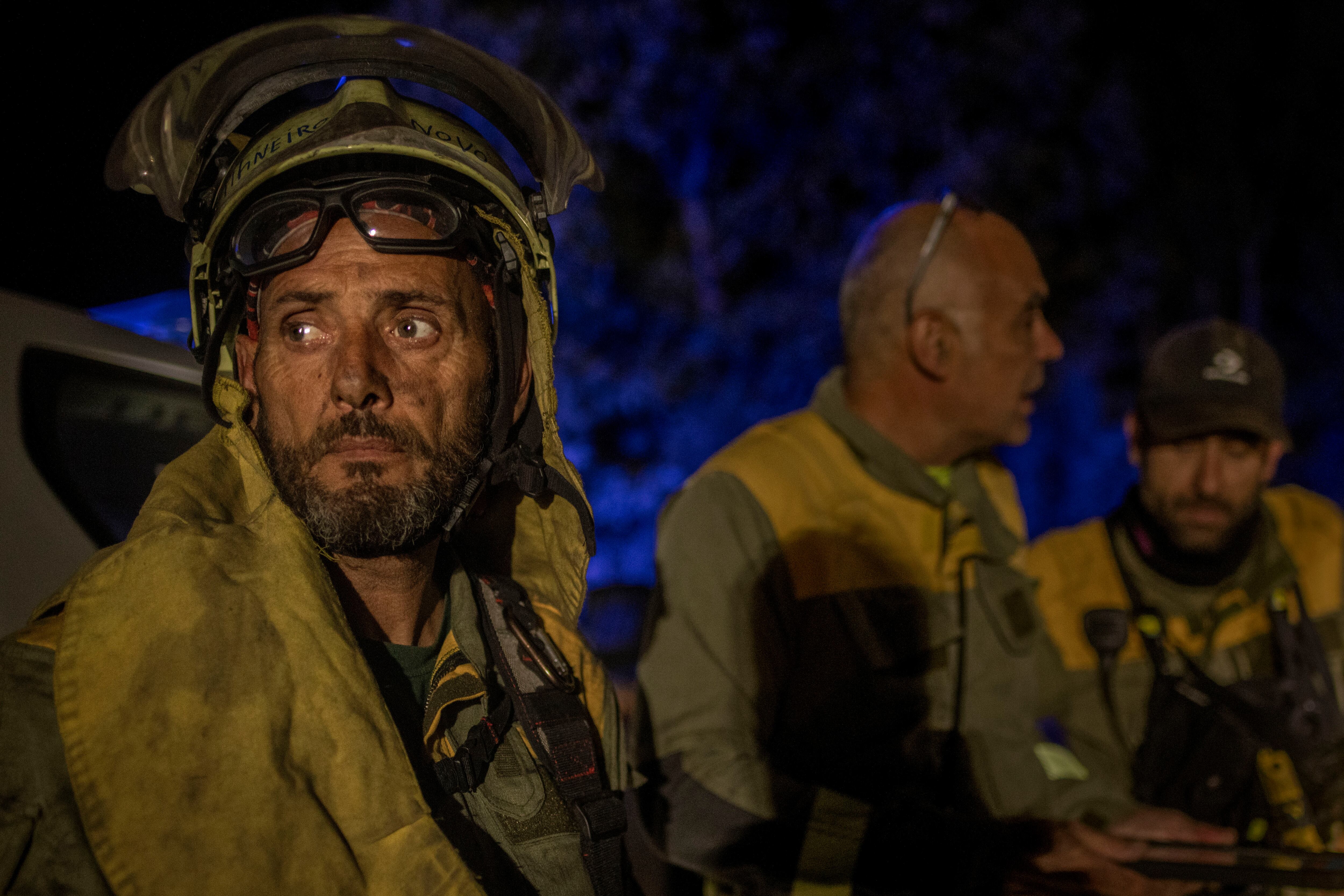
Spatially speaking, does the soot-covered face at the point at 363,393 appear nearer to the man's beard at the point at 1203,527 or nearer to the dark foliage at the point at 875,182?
the man's beard at the point at 1203,527

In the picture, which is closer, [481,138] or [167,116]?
[167,116]

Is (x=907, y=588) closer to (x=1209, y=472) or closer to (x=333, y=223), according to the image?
(x=1209, y=472)

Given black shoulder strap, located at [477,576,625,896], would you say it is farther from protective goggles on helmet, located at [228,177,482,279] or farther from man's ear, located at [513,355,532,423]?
protective goggles on helmet, located at [228,177,482,279]

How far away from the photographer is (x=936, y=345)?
324cm

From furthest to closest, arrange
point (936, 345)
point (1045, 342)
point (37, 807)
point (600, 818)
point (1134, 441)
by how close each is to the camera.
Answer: point (1134, 441)
point (1045, 342)
point (936, 345)
point (600, 818)
point (37, 807)

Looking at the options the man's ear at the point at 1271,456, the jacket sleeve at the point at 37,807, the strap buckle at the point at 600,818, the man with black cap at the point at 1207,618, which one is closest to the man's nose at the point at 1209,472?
the man with black cap at the point at 1207,618

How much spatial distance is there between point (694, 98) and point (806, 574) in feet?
24.5

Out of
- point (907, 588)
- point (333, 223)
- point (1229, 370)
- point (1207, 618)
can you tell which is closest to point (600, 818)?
point (333, 223)

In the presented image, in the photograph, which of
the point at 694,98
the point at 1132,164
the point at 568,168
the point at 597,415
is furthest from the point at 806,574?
the point at 1132,164

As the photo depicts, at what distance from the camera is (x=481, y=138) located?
2.11 metres

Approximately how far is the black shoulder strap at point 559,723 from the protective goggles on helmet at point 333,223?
760mm

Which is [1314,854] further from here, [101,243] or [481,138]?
[101,243]

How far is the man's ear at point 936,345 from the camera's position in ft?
10.6

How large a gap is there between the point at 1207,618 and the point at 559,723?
9.27 ft
